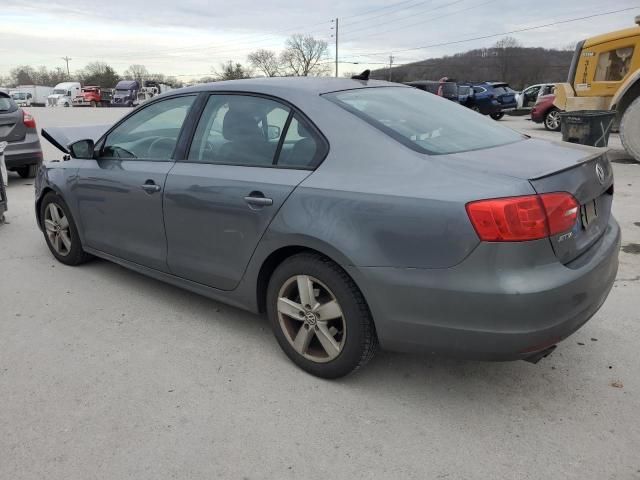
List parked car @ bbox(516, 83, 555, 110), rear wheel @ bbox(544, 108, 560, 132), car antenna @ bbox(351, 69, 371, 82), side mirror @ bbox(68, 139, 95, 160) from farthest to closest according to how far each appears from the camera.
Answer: parked car @ bbox(516, 83, 555, 110), rear wheel @ bbox(544, 108, 560, 132), side mirror @ bbox(68, 139, 95, 160), car antenna @ bbox(351, 69, 371, 82)

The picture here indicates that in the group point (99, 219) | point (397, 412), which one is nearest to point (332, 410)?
point (397, 412)

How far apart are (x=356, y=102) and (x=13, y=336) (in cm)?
262

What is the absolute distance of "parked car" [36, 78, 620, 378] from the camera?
7.20 ft

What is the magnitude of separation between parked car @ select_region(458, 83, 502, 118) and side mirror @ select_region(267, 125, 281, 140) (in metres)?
21.3

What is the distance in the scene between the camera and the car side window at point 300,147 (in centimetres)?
274

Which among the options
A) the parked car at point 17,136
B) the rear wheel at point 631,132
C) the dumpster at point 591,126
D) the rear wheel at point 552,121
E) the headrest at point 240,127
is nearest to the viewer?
the headrest at point 240,127

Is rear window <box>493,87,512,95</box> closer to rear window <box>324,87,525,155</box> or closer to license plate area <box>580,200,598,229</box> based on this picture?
rear window <box>324,87,525,155</box>

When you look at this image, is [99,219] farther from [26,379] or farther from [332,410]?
[332,410]

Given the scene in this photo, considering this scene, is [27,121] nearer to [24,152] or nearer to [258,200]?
[24,152]

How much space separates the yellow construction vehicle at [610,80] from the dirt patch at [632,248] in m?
5.87

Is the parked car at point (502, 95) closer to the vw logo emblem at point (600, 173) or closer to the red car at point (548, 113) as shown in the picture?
the red car at point (548, 113)

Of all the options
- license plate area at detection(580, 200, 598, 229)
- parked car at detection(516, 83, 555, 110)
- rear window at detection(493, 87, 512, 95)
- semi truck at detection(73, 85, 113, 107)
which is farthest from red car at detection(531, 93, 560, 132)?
semi truck at detection(73, 85, 113, 107)

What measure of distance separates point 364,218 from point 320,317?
24.3 inches

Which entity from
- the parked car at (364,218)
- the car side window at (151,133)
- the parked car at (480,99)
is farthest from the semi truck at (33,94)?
the parked car at (364,218)
